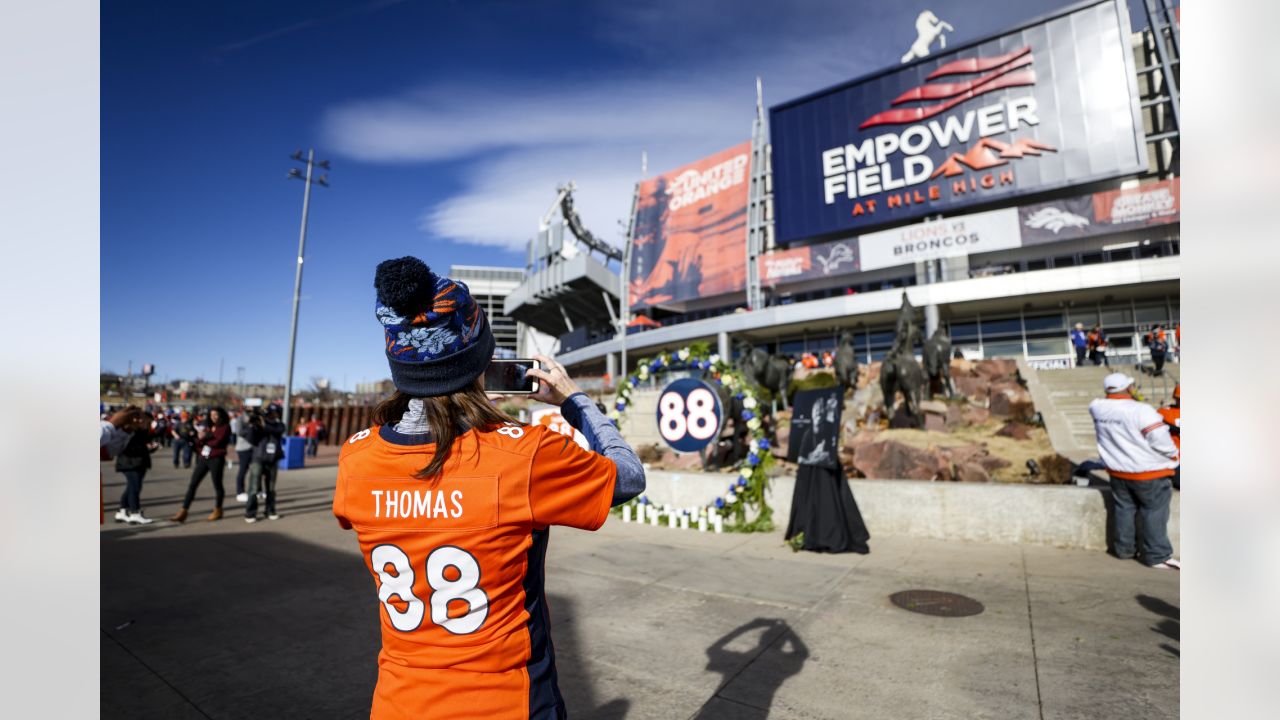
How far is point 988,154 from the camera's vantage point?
34.7 metres

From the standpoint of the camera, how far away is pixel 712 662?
4086 millimetres

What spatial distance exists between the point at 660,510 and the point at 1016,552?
453 centimetres

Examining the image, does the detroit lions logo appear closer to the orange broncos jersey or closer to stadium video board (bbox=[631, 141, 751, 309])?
stadium video board (bbox=[631, 141, 751, 309])

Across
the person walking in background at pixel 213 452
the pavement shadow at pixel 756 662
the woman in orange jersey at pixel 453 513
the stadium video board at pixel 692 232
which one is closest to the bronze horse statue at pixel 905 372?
the pavement shadow at pixel 756 662

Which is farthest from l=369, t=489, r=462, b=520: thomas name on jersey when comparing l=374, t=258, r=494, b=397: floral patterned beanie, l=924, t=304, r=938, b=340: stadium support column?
l=924, t=304, r=938, b=340: stadium support column

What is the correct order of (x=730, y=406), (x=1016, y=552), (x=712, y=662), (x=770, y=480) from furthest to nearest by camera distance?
(x=730, y=406) → (x=770, y=480) → (x=1016, y=552) → (x=712, y=662)

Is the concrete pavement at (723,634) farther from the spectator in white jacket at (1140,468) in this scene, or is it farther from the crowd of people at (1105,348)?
the crowd of people at (1105,348)

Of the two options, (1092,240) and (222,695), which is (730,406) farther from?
(1092,240)

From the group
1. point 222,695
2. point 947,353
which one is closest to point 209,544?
point 222,695

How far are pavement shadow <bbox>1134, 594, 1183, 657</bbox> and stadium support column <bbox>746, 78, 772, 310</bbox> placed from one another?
36.3m

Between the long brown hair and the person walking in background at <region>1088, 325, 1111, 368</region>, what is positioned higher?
the person walking in background at <region>1088, 325, 1111, 368</region>

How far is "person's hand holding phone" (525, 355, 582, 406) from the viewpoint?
78.3 inches

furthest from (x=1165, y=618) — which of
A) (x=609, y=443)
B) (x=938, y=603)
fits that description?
(x=609, y=443)
